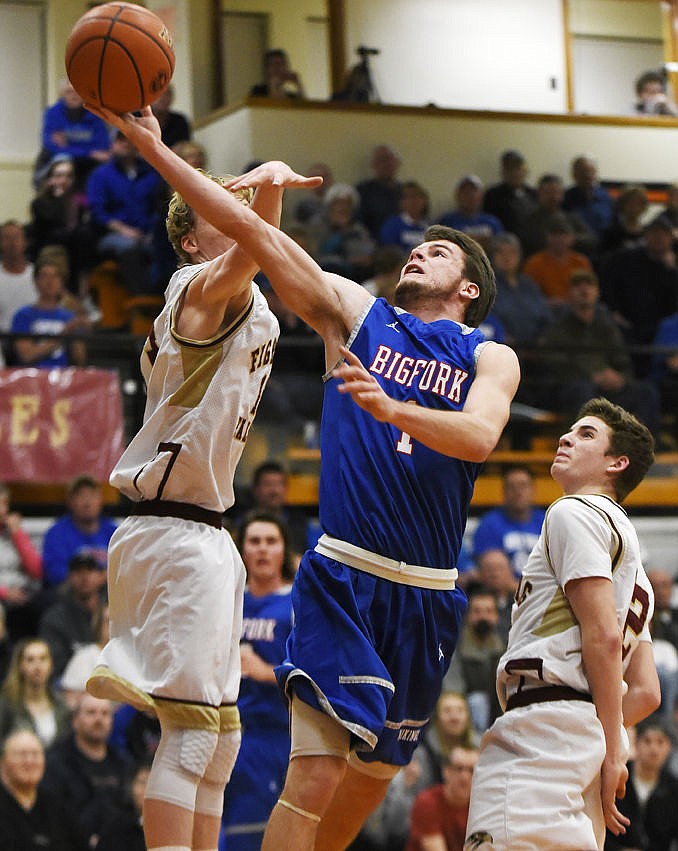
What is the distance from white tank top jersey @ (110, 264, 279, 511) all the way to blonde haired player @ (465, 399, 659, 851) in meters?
1.01

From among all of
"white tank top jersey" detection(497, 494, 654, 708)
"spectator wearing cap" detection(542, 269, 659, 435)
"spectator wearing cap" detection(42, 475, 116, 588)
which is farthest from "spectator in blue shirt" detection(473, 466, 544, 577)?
"white tank top jersey" detection(497, 494, 654, 708)

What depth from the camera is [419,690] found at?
4.36 m

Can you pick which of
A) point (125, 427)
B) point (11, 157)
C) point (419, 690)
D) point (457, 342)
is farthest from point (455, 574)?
point (11, 157)

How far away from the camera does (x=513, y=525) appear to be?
995 centimetres

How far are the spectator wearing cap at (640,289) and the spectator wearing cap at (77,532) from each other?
533 centimetres

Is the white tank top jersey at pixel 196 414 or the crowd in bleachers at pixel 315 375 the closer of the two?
the white tank top jersey at pixel 196 414

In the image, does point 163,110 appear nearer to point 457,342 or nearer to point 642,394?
point 642,394

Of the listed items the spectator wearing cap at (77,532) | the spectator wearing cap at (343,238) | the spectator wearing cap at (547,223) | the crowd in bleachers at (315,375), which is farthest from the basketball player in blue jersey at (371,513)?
the spectator wearing cap at (547,223)

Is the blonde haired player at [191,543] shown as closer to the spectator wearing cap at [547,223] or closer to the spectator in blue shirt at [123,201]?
→ the spectator in blue shirt at [123,201]

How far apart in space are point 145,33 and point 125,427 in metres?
5.83

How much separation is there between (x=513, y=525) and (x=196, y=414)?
5888mm

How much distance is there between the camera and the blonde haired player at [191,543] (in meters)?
4.21

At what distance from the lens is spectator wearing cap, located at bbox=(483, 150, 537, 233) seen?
13.4 metres

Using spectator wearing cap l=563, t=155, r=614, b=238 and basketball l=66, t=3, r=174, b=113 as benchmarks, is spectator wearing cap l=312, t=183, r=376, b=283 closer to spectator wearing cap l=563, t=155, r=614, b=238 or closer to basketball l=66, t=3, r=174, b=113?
spectator wearing cap l=563, t=155, r=614, b=238
